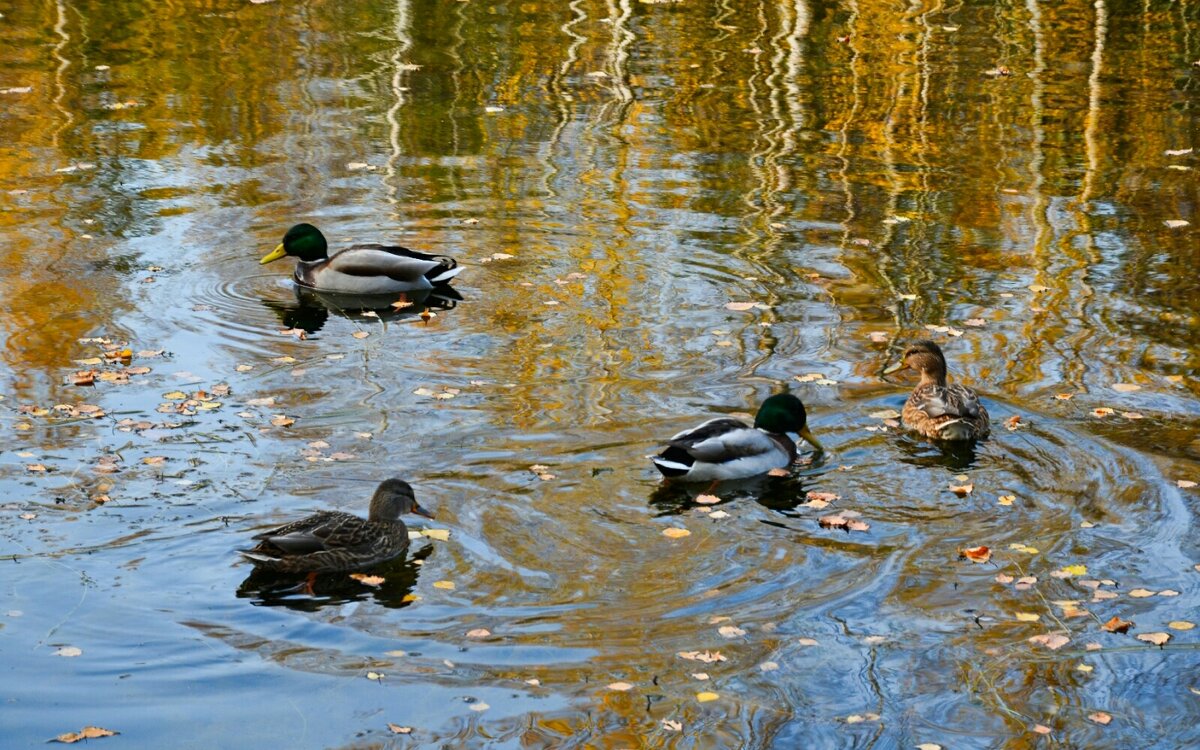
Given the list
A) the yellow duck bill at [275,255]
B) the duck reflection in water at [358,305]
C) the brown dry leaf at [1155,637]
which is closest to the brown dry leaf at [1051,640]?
the brown dry leaf at [1155,637]

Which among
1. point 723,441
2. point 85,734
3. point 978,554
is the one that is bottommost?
point 85,734

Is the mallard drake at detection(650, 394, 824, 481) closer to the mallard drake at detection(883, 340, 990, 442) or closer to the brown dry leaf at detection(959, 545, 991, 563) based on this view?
the mallard drake at detection(883, 340, 990, 442)

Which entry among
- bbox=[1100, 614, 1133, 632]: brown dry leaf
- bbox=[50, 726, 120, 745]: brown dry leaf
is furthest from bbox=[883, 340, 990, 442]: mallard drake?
bbox=[50, 726, 120, 745]: brown dry leaf

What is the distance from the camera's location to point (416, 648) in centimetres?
762

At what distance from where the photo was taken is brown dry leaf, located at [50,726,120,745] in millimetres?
6883

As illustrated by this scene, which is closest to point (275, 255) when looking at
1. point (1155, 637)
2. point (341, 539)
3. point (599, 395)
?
point (599, 395)

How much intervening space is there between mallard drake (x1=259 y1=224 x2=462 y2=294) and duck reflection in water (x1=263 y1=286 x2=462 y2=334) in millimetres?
63

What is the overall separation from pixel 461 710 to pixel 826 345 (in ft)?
18.1

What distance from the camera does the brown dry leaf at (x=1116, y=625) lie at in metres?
7.89

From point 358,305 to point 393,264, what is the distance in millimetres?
452

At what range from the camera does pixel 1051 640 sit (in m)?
7.79

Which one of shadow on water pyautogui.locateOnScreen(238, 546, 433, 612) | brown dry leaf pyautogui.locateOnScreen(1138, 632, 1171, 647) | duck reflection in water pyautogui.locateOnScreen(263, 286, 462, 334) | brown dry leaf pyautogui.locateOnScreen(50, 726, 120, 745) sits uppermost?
duck reflection in water pyautogui.locateOnScreen(263, 286, 462, 334)

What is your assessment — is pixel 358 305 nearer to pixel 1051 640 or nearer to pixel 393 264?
pixel 393 264

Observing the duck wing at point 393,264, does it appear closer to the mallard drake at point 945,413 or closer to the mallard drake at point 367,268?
the mallard drake at point 367,268
